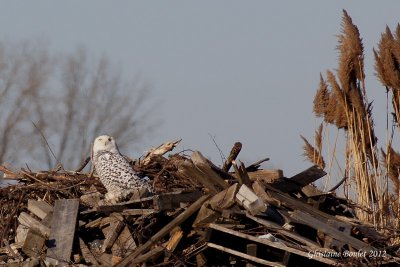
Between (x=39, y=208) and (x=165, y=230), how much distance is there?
4.97ft

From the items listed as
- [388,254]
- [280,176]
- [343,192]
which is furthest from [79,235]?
[343,192]

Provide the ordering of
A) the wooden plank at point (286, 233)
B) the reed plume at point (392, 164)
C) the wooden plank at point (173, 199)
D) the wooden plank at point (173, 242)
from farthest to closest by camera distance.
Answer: the reed plume at point (392, 164) → the wooden plank at point (173, 199) → the wooden plank at point (173, 242) → the wooden plank at point (286, 233)

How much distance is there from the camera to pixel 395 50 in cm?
1048

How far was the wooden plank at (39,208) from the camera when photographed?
8.69 meters

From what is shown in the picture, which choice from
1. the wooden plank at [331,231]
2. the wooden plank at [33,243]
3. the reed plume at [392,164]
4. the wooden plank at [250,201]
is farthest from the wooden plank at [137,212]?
the reed plume at [392,164]

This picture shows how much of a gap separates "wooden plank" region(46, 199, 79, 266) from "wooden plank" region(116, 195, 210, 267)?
23.8 inches

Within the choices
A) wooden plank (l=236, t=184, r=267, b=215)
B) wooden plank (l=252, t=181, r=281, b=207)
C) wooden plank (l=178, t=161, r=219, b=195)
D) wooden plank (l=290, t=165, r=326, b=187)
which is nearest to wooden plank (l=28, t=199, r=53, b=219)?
wooden plank (l=178, t=161, r=219, b=195)

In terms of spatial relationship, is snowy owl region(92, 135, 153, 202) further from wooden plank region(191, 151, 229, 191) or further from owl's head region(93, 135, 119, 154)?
wooden plank region(191, 151, 229, 191)

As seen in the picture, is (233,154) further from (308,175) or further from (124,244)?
(124,244)

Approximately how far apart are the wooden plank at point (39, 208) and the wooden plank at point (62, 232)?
340 millimetres

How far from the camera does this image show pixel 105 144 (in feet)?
31.0

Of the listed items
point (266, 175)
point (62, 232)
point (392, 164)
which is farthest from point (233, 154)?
point (392, 164)

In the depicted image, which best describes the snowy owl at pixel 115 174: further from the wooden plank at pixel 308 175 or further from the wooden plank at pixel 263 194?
the wooden plank at pixel 308 175

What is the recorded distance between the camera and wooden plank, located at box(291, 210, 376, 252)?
299 inches
